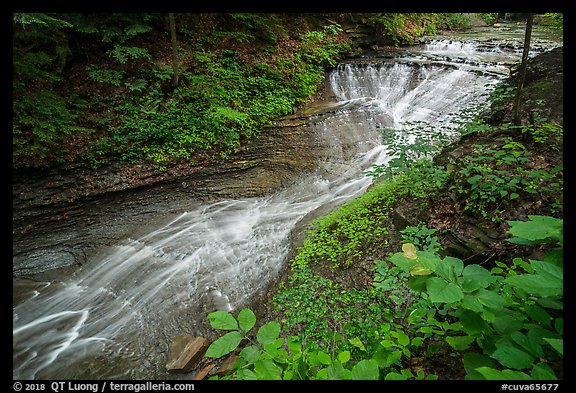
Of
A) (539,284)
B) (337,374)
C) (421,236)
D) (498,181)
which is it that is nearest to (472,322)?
(539,284)

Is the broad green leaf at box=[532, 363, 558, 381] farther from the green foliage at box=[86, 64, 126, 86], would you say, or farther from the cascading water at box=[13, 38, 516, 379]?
the green foliage at box=[86, 64, 126, 86]

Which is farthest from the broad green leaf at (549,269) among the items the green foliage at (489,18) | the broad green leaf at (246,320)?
the green foliage at (489,18)

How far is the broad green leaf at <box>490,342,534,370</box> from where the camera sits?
4.16 feet

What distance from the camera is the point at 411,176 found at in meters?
4.66

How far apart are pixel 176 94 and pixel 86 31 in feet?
9.43

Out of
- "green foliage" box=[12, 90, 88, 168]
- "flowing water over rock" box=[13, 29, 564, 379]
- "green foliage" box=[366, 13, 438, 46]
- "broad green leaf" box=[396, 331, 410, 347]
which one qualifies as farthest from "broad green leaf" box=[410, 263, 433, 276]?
"green foliage" box=[366, 13, 438, 46]

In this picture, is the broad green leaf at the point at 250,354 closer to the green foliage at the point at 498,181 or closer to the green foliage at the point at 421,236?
the green foliage at the point at 421,236

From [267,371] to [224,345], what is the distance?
27 cm

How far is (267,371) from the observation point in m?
1.52

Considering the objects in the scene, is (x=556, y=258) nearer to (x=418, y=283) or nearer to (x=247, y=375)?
(x=418, y=283)

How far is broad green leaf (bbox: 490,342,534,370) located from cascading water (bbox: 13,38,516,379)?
3303 millimetres

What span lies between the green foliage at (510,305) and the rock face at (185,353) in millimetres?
3218

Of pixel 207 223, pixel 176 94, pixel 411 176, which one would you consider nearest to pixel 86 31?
pixel 176 94
